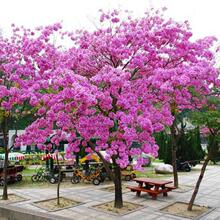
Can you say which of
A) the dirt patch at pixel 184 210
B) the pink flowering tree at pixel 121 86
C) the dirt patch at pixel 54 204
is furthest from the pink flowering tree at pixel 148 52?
the dirt patch at pixel 54 204

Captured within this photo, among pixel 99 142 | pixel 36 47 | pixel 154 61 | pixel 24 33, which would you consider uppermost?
pixel 24 33

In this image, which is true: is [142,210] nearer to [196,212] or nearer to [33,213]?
[196,212]

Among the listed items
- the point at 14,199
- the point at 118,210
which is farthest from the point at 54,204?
the point at 118,210

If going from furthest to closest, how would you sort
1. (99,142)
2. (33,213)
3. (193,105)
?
(193,105)
(99,142)
(33,213)

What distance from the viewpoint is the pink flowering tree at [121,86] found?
913 centimetres

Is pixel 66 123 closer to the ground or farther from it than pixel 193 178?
farther from it

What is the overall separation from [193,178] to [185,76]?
417 inches

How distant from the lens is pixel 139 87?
9.99 metres

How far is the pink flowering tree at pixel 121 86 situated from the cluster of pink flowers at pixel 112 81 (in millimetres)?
28

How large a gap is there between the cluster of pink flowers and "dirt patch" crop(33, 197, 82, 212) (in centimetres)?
174

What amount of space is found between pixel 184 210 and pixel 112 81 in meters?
4.82

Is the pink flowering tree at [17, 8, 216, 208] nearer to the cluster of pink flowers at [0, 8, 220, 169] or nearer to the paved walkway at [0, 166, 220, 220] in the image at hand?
the cluster of pink flowers at [0, 8, 220, 169]

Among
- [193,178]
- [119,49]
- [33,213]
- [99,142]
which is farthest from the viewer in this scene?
[193,178]

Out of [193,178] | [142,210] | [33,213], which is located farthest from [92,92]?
[193,178]
